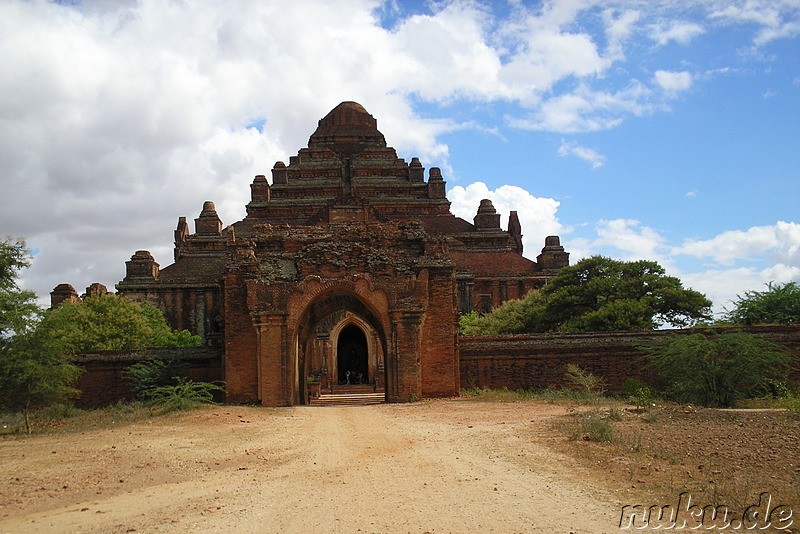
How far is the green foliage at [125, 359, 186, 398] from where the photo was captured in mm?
17953

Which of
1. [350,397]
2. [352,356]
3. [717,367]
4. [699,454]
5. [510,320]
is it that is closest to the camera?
[699,454]

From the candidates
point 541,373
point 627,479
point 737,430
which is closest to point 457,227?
point 541,373

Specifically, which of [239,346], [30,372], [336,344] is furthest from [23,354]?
[336,344]

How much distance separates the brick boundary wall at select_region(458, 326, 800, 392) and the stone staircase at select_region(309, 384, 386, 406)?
299 cm

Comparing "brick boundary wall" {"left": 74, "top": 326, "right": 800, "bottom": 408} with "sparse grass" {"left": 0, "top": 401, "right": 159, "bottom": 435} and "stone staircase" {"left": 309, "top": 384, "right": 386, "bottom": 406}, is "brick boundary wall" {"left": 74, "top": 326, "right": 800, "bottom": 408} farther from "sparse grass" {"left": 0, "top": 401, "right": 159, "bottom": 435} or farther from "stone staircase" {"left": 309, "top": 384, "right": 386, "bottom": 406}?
"stone staircase" {"left": 309, "top": 384, "right": 386, "bottom": 406}

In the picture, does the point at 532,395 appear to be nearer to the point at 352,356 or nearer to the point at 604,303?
the point at 604,303

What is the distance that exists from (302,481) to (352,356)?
28140 millimetres

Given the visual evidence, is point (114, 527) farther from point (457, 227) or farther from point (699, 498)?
point (457, 227)

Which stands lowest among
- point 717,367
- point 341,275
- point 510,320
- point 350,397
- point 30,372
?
point 350,397

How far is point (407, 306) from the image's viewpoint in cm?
1689

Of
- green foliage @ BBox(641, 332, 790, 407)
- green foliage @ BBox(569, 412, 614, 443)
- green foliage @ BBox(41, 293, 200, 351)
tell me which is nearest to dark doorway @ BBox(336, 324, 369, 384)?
green foliage @ BBox(41, 293, 200, 351)

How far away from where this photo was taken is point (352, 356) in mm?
35281

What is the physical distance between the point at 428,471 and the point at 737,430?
14.9ft

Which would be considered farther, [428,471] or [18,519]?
[428,471]
